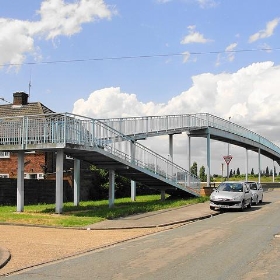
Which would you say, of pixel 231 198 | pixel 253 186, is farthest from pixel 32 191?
pixel 253 186

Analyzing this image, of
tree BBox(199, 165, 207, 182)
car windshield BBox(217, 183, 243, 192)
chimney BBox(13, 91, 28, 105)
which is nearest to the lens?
car windshield BBox(217, 183, 243, 192)

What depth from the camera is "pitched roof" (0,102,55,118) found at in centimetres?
3526

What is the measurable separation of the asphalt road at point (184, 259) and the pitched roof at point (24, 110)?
22.9m

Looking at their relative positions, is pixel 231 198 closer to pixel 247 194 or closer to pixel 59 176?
pixel 247 194

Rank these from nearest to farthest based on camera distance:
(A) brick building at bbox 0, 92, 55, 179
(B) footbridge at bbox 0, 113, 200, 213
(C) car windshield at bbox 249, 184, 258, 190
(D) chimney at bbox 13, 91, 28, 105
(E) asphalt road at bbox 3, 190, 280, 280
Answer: (E) asphalt road at bbox 3, 190, 280, 280, (B) footbridge at bbox 0, 113, 200, 213, (C) car windshield at bbox 249, 184, 258, 190, (A) brick building at bbox 0, 92, 55, 179, (D) chimney at bbox 13, 91, 28, 105

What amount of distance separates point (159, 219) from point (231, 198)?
197 inches

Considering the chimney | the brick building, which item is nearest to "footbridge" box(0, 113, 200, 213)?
the brick building

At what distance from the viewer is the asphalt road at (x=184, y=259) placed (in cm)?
826

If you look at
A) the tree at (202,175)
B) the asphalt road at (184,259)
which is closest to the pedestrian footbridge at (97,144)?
the asphalt road at (184,259)

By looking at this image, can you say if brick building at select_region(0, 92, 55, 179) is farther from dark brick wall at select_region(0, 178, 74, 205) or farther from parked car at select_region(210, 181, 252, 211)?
parked car at select_region(210, 181, 252, 211)

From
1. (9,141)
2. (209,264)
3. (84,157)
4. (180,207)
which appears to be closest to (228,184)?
(180,207)

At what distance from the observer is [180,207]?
2312 cm

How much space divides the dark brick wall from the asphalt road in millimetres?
13498

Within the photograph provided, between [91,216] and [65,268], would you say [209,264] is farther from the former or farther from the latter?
[91,216]
